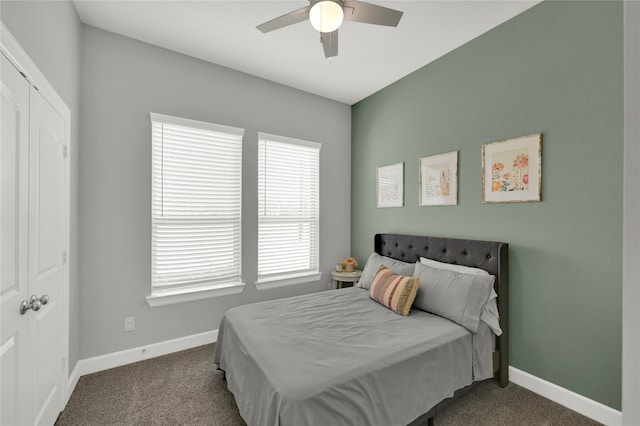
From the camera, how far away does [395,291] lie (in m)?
2.42

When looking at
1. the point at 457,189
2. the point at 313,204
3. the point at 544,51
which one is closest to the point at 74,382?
the point at 313,204

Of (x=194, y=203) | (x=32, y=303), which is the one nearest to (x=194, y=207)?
(x=194, y=203)

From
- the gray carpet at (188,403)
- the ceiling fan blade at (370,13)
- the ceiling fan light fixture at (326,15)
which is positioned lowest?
the gray carpet at (188,403)

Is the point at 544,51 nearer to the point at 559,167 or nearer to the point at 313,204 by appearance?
the point at 559,167

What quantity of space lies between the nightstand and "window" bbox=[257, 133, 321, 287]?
25cm

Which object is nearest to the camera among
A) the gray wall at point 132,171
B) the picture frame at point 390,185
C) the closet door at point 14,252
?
the closet door at point 14,252

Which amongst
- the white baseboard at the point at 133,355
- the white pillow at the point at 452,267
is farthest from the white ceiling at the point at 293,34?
the white baseboard at the point at 133,355

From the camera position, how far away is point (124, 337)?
2619mm

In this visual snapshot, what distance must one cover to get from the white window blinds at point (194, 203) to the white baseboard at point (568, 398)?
9.16 ft

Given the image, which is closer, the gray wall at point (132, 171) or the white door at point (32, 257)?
the white door at point (32, 257)

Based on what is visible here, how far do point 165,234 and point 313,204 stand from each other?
181cm

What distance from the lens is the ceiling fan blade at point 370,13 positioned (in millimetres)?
1650

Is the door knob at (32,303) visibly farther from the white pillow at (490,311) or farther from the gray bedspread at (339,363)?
the white pillow at (490,311)

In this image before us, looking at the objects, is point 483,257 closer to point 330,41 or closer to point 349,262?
point 349,262
